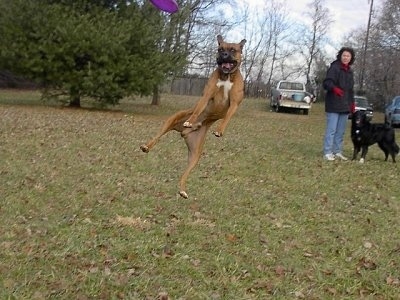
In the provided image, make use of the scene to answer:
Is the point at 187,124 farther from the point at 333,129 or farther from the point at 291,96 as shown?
the point at 291,96

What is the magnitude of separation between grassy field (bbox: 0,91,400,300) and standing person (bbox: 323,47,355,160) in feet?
2.26

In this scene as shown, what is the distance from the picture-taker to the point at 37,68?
18.8m

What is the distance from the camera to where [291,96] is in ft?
93.3

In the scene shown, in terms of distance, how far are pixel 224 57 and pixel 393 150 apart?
7.91m

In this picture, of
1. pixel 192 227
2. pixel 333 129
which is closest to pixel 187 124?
pixel 192 227

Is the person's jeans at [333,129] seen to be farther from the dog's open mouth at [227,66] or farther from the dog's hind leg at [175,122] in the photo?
the dog's open mouth at [227,66]

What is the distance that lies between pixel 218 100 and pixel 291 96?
978 inches

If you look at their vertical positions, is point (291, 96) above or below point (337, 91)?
below

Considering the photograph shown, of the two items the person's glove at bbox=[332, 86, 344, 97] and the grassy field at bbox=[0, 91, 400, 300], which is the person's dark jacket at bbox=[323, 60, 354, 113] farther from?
the grassy field at bbox=[0, 91, 400, 300]

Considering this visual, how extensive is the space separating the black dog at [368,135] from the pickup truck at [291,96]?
55.5 feet

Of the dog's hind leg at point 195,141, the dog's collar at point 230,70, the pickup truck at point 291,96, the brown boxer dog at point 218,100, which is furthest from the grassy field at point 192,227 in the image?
the pickup truck at point 291,96

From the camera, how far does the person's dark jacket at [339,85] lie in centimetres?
1023

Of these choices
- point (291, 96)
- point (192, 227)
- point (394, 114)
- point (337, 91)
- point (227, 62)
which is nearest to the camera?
point (227, 62)

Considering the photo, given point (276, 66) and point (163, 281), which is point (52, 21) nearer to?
point (163, 281)
